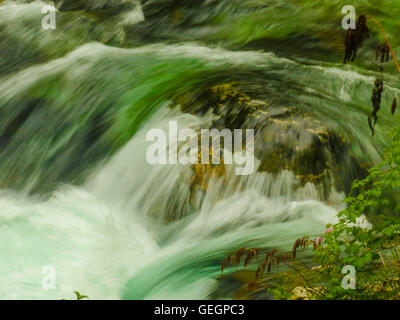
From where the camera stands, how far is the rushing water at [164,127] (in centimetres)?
421

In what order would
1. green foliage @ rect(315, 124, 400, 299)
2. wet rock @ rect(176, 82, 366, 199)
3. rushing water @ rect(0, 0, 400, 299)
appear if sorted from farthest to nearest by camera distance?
wet rock @ rect(176, 82, 366, 199)
rushing water @ rect(0, 0, 400, 299)
green foliage @ rect(315, 124, 400, 299)

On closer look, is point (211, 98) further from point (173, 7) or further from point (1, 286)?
point (1, 286)

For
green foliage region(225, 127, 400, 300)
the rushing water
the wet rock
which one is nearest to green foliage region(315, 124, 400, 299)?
green foliage region(225, 127, 400, 300)

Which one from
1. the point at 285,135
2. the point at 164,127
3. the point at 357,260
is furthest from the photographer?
the point at 164,127

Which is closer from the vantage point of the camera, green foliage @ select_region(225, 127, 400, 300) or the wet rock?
green foliage @ select_region(225, 127, 400, 300)

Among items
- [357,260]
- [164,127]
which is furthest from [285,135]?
[357,260]

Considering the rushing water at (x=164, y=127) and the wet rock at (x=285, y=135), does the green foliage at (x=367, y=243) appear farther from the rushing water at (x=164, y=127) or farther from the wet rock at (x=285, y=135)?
the wet rock at (x=285, y=135)

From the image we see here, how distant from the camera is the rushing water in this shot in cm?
421

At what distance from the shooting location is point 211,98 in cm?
488

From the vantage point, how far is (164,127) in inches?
190

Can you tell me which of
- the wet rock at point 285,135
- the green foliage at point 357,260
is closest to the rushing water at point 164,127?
the wet rock at point 285,135

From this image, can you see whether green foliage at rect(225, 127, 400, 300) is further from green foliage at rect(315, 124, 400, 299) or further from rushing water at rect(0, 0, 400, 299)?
rushing water at rect(0, 0, 400, 299)

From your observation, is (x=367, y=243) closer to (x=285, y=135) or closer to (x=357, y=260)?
(x=357, y=260)

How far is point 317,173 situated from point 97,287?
1.79 metres
